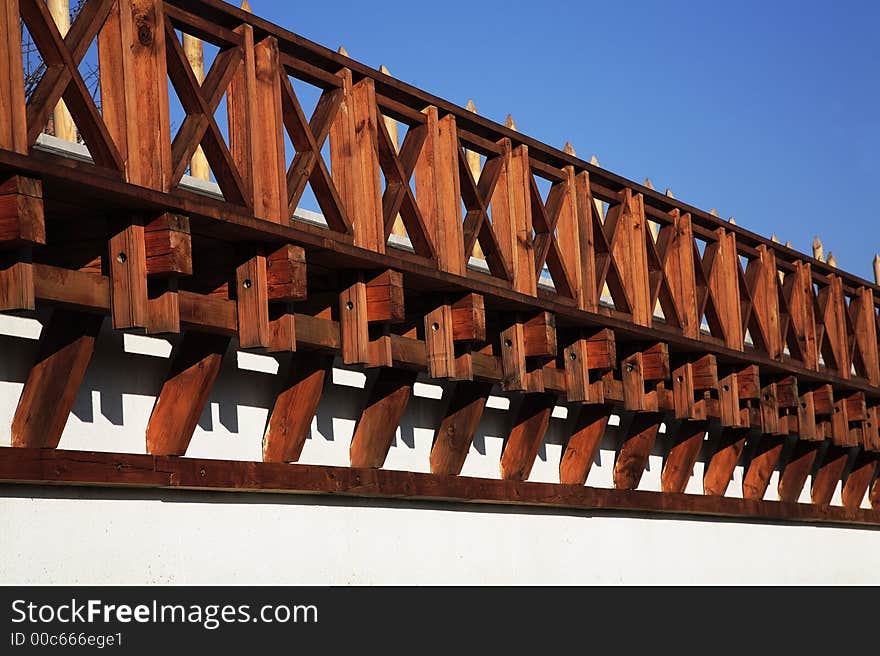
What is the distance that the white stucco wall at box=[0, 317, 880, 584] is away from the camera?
578 centimetres

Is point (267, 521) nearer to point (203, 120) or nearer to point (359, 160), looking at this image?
point (359, 160)

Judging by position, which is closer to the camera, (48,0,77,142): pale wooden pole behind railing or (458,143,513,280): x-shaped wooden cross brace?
(48,0,77,142): pale wooden pole behind railing

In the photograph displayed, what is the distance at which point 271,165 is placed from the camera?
6.35 metres

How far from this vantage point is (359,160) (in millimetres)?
6992

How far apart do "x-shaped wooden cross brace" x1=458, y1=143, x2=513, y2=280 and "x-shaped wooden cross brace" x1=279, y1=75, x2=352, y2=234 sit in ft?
3.49

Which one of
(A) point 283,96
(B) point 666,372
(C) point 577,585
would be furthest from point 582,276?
(A) point 283,96

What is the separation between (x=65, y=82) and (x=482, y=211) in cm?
298

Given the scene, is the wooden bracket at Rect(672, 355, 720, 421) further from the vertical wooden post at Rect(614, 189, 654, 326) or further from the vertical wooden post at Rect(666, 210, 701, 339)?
the vertical wooden post at Rect(614, 189, 654, 326)

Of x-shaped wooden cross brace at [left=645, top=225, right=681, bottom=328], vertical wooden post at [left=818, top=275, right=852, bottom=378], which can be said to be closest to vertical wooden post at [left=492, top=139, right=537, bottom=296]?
x-shaped wooden cross brace at [left=645, top=225, right=681, bottom=328]

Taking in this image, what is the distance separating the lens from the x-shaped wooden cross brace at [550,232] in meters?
8.27

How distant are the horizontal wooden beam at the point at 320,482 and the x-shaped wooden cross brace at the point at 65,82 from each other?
113cm
